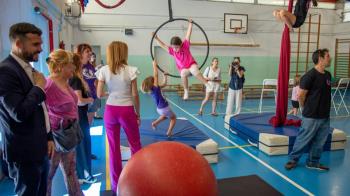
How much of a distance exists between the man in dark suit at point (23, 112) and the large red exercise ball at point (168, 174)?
77 cm

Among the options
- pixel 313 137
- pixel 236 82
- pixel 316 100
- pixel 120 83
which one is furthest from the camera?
pixel 236 82

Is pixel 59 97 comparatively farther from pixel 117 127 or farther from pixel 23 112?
pixel 117 127

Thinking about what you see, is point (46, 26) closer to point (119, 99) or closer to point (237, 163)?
point (119, 99)

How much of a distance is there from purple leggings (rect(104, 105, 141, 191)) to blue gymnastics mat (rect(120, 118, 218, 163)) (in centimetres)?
118

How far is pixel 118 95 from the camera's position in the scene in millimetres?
Result: 2818

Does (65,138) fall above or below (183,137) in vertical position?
above

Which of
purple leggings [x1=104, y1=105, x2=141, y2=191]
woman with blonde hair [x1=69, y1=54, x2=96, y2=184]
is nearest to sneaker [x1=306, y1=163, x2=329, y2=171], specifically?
purple leggings [x1=104, y1=105, x2=141, y2=191]

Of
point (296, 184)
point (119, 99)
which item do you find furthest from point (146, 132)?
point (296, 184)

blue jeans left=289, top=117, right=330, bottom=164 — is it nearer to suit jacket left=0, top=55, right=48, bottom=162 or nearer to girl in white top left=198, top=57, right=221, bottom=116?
suit jacket left=0, top=55, right=48, bottom=162

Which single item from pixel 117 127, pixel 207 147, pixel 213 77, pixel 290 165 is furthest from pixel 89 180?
pixel 213 77

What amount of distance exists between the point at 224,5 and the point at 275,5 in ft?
8.61

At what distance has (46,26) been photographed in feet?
20.6

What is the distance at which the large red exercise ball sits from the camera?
4.07 ft

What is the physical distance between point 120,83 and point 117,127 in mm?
488
